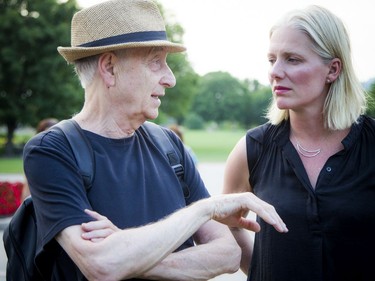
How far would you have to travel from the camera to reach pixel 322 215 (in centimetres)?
281

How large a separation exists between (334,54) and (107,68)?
1.25m

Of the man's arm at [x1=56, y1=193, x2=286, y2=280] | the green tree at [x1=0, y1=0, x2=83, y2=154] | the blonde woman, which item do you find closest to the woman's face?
the blonde woman

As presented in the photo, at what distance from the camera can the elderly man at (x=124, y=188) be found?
2.21 m

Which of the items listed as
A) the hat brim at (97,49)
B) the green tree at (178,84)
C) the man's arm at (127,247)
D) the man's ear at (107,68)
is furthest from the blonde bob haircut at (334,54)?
the green tree at (178,84)

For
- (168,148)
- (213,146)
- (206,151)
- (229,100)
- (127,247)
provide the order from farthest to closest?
(229,100)
(213,146)
(206,151)
(168,148)
(127,247)

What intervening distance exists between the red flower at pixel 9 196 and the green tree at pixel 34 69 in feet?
100.0

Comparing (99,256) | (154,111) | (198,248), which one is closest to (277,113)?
(154,111)

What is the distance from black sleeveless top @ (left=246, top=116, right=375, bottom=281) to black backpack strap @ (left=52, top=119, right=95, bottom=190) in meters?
1.06

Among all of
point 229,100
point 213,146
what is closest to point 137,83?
point 213,146

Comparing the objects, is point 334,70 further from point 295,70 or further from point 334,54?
point 295,70

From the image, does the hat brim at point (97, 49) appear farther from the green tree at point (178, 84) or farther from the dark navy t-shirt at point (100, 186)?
the green tree at point (178, 84)

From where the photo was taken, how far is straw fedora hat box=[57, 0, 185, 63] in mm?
2531

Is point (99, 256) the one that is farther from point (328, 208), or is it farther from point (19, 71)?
point (19, 71)

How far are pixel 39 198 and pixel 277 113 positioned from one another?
1556 mm
